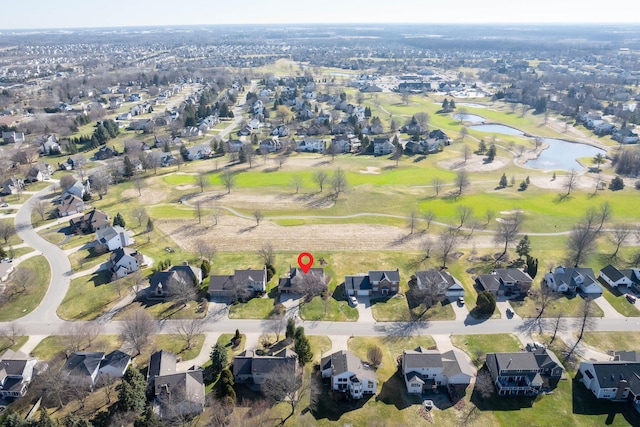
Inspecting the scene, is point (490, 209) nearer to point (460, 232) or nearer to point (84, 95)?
point (460, 232)

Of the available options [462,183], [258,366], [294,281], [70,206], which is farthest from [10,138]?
[462,183]

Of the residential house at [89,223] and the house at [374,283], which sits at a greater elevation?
the residential house at [89,223]

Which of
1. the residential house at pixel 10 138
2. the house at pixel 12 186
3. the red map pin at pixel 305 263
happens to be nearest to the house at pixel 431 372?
the red map pin at pixel 305 263

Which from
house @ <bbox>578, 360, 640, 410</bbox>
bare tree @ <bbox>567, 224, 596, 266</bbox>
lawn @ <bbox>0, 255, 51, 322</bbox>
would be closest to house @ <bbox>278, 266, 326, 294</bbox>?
house @ <bbox>578, 360, 640, 410</bbox>

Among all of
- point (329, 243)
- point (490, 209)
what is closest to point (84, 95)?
point (329, 243)

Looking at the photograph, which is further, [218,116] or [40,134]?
[218,116]

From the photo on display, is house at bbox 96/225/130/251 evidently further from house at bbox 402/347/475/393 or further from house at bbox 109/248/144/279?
house at bbox 402/347/475/393

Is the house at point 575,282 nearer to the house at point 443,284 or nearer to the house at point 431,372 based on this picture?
the house at point 443,284
